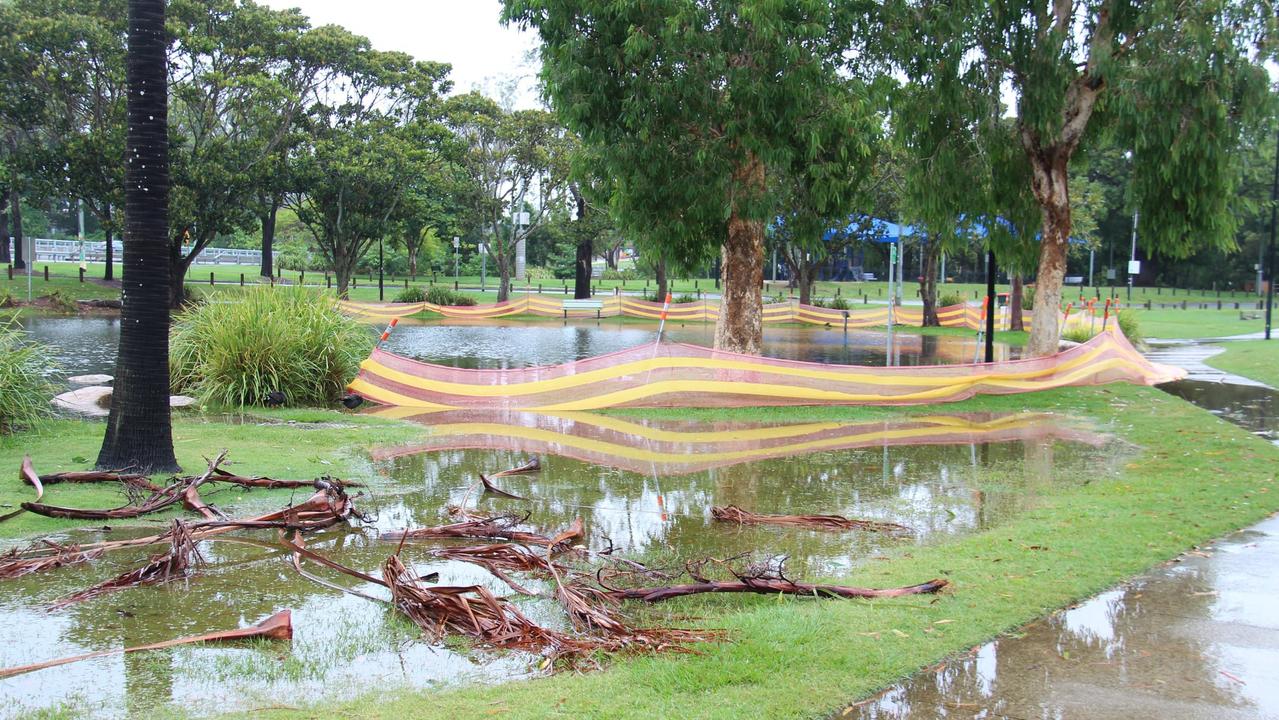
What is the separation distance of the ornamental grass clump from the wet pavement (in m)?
11.4

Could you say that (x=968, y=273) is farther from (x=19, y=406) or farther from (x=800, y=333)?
(x=19, y=406)

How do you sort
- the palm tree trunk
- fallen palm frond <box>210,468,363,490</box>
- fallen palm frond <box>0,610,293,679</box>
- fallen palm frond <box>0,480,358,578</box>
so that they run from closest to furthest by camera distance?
fallen palm frond <box>0,610,293,679</box> → fallen palm frond <box>0,480,358,578</box> → fallen palm frond <box>210,468,363,490</box> → the palm tree trunk

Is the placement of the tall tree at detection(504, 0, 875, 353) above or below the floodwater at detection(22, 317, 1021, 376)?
above

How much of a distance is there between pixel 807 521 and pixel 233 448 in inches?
249

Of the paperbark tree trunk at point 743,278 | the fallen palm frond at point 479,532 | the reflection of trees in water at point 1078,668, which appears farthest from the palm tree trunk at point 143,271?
the paperbark tree trunk at point 743,278

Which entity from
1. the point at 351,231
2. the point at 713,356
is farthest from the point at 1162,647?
the point at 351,231

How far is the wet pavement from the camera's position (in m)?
4.61

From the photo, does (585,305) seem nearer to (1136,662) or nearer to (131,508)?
(131,508)

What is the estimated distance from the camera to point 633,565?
21.3 feet

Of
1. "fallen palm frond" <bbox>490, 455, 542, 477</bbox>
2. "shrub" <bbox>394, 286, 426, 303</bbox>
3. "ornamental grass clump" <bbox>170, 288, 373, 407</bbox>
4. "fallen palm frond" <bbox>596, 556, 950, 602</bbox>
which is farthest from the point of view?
"shrub" <bbox>394, 286, 426, 303</bbox>

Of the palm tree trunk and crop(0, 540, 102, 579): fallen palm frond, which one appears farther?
the palm tree trunk

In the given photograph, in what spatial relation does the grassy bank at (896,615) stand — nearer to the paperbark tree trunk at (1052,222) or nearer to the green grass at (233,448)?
the green grass at (233,448)

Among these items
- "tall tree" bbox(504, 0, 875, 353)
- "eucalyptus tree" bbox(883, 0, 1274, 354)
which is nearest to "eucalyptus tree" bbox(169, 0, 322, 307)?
"tall tree" bbox(504, 0, 875, 353)

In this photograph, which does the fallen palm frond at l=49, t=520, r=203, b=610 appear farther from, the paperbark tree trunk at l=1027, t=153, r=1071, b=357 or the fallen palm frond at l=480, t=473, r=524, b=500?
the paperbark tree trunk at l=1027, t=153, r=1071, b=357
